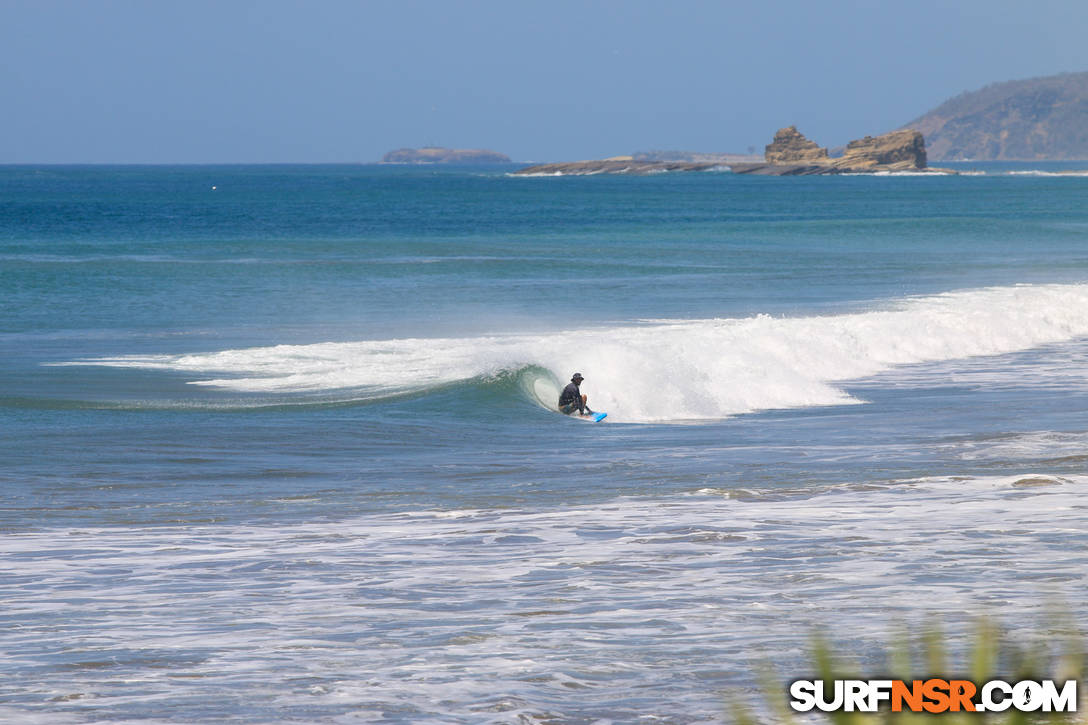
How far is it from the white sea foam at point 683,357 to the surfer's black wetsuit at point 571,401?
1.03 m

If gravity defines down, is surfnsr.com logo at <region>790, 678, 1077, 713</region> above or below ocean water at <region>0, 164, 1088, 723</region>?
above

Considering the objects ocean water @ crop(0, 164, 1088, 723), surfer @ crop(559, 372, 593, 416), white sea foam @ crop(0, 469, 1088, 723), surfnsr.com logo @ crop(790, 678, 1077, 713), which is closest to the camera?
surfnsr.com logo @ crop(790, 678, 1077, 713)

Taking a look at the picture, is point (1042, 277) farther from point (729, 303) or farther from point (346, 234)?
point (346, 234)

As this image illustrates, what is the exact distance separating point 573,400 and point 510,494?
20.7ft

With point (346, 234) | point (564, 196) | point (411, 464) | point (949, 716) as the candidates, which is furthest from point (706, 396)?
point (564, 196)

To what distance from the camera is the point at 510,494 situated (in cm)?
1260

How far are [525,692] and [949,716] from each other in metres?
4.28

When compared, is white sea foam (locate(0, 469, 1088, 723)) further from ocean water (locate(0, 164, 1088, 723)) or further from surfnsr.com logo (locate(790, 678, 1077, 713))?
surfnsr.com logo (locate(790, 678, 1077, 713))

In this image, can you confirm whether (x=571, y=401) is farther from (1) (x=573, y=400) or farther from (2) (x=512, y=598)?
Answer: (2) (x=512, y=598)

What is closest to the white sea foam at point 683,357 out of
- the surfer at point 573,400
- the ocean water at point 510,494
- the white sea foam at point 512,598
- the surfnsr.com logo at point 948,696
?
the ocean water at point 510,494

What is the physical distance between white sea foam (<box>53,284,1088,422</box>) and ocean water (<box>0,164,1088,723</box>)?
0.11 m

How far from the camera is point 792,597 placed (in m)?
8.50

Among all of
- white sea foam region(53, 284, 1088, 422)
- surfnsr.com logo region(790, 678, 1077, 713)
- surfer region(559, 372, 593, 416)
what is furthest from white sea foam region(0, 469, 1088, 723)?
white sea foam region(53, 284, 1088, 422)

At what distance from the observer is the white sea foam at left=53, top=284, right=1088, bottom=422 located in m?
20.8
